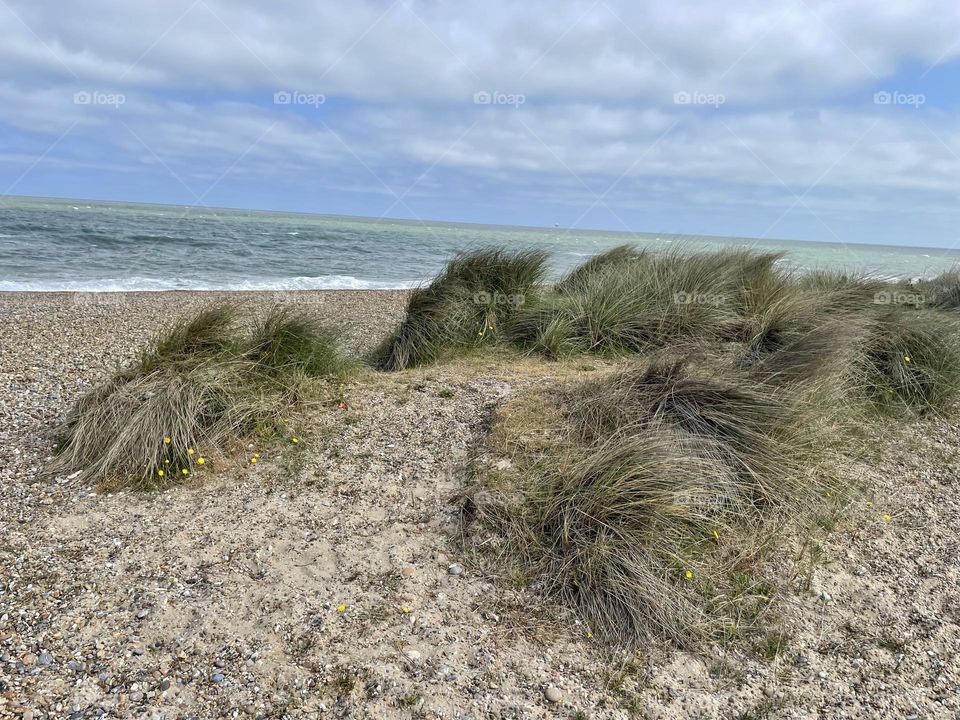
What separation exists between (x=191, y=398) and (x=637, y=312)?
425cm

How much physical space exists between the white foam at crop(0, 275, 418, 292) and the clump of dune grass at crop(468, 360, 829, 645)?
34.7ft

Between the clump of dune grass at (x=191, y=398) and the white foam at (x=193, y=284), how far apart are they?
9.35 meters

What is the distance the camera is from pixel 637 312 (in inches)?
263

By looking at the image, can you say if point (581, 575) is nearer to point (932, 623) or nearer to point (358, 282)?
point (932, 623)

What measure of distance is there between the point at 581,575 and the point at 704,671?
664 mm

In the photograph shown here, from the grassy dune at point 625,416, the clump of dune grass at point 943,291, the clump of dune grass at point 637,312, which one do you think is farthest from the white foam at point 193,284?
the clump of dune grass at point 943,291

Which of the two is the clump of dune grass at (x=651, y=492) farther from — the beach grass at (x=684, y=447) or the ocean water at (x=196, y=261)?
the ocean water at (x=196, y=261)

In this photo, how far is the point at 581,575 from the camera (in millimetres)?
3227

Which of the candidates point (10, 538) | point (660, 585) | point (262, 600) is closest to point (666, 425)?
point (660, 585)

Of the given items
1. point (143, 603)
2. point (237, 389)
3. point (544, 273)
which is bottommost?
point (143, 603)

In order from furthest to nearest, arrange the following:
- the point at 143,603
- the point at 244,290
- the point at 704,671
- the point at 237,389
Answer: the point at 244,290
the point at 237,389
the point at 143,603
the point at 704,671

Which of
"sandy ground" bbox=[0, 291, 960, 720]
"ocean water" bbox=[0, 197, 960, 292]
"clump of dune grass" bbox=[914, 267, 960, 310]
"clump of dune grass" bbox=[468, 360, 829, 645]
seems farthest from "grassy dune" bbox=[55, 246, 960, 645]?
"clump of dune grass" bbox=[914, 267, 960, 310]

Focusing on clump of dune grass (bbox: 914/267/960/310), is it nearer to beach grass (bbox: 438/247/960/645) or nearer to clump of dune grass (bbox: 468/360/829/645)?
beach grass (bbox: 438/247/960/645)

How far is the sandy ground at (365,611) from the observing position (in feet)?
8.76
